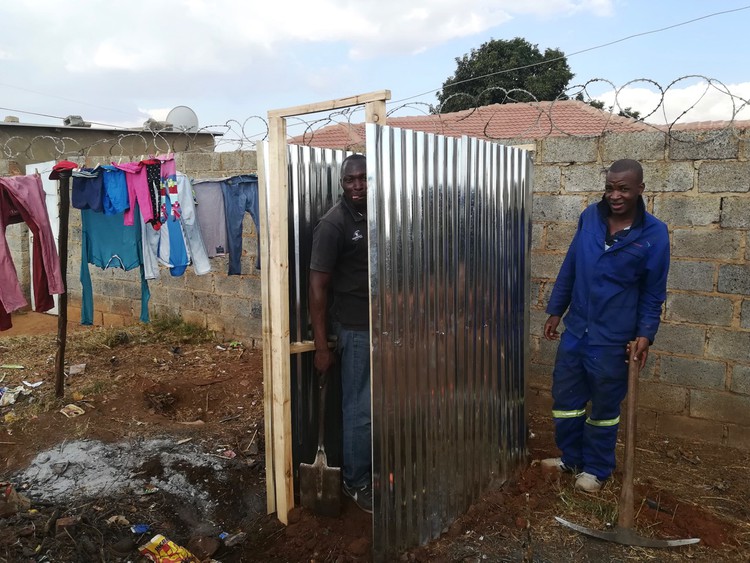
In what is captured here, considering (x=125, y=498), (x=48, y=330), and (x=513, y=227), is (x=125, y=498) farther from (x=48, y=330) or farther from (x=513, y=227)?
(x=48, y=330)

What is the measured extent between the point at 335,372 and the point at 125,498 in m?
1.56

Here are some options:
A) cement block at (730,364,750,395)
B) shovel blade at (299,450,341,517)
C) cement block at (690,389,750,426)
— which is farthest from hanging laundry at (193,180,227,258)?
cement block at (730,364,750,395)

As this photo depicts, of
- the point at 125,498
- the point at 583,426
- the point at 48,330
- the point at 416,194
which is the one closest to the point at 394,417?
the point at 416,194

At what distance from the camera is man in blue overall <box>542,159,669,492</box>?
3096 millimetres

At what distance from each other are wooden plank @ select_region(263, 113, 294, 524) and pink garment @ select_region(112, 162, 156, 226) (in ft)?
7.42

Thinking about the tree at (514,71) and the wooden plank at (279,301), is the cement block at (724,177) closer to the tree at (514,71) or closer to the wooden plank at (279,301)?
the wooden plank at (279,301)

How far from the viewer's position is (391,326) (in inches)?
104

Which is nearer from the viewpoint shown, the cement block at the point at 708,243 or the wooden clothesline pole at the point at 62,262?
the cement block at the point at 708,243

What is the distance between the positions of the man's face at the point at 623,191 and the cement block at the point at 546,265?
1.33m

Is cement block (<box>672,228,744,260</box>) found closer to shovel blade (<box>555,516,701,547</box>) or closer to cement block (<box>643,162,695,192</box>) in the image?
→ cement block (<box>643,162,695,192</box>)

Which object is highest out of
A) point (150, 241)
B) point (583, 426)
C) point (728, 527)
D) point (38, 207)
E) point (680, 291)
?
point (38, 207)

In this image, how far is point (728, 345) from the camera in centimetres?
397

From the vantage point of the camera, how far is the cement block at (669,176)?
3951 mm

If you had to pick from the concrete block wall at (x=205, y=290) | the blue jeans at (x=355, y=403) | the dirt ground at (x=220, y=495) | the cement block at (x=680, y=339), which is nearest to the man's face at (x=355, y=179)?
the blue jeans at (x=355, y=403)
